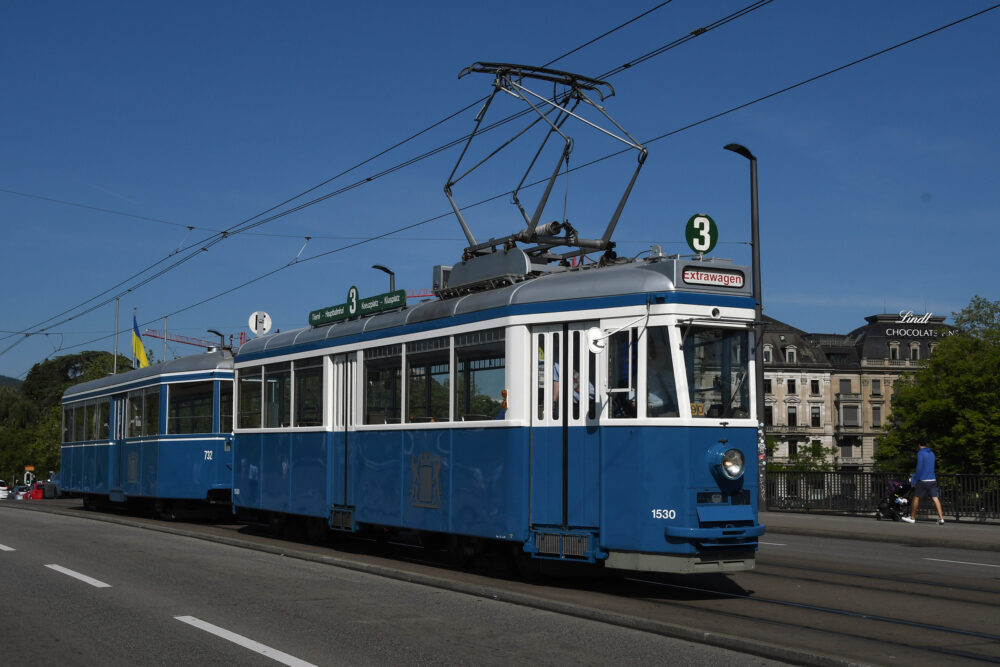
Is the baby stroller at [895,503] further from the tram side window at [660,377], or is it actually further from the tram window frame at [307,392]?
the tram side window at [660,377]

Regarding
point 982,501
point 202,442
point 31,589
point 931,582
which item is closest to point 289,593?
point 31,589

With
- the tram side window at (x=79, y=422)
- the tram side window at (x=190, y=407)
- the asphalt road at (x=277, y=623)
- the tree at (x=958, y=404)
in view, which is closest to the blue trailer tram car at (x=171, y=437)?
the tram side window at (x=190, y=407)

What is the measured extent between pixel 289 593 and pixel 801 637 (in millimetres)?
5008

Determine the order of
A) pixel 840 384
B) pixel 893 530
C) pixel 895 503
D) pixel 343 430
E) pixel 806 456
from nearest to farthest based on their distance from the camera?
pixel 343 430
pixel 893 530
pixel 895 503
pixel 806 456
pixel 840 384

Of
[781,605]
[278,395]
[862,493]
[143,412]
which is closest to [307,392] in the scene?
[278,395]

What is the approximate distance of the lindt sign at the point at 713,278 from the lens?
11047mm

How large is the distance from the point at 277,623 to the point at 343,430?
6.69 m

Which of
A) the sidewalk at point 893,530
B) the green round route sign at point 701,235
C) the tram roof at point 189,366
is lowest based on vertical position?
the sidewalk at point 893,530

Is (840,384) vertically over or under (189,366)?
over

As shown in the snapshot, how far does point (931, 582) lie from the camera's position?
12.5 metres

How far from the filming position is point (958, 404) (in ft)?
244

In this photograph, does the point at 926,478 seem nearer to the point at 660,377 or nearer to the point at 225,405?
the point at 660,377

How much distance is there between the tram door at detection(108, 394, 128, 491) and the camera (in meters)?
26.1

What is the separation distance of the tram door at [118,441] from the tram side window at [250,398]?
7.79 m
